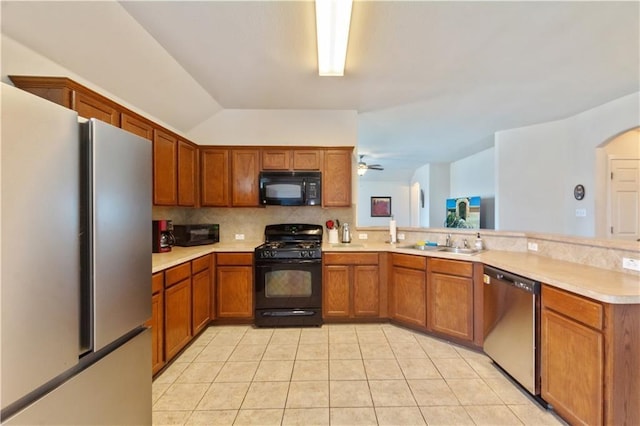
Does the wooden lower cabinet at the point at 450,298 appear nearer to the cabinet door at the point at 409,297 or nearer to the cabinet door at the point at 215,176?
the cabinet door at the point at 409,297

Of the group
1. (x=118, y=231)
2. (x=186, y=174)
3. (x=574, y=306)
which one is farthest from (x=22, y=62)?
(x=574, y=306)

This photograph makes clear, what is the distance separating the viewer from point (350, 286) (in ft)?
10.2

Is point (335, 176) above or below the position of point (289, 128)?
below

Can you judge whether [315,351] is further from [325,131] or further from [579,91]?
[579,91]

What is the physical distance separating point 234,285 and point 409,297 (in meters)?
2.01

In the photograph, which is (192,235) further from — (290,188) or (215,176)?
(290,188)

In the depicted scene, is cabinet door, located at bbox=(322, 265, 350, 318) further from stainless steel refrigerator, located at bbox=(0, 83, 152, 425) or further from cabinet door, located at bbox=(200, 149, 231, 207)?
stainless steel refrigerator, located at bbox=(0, 83, 152, 425)

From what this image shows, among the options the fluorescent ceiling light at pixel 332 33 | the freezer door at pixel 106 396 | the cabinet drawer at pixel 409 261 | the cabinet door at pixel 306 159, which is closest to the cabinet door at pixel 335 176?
the cabinet door at pixel 306 159

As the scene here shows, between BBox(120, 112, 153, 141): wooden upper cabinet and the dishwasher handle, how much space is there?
3.31m

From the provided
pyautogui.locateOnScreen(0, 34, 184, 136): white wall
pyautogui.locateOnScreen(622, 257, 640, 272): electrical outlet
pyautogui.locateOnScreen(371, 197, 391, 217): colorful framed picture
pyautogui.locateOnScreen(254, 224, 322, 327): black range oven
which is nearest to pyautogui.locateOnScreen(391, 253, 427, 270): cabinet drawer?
pyautogui.locateOnScreen(254, 224, 322, 327): black range oven

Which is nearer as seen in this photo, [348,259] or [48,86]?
[48,86]

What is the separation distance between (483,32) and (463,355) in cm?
278

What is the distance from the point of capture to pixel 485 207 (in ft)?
20.2

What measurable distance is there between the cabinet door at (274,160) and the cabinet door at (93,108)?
1.59m
